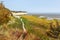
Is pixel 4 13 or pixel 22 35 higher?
pixel 4 13

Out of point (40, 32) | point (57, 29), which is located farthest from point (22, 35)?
point (57, 29)

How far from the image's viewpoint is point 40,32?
7.25m

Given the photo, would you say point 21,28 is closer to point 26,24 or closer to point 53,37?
point 26,24

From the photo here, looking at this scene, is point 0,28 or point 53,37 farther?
point 53,37

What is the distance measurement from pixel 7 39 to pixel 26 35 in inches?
22.1

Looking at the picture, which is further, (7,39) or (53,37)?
(53,37)

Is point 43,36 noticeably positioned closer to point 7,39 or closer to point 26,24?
point 26,24

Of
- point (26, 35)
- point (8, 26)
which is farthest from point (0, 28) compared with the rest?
point (26, 35)

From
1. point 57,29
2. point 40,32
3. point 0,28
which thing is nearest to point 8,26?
point 0,28

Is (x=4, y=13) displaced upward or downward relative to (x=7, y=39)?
upward

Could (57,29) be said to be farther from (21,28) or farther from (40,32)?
(21,28)

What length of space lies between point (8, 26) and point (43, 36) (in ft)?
3.31

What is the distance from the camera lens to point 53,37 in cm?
729

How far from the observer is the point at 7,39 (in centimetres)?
670
